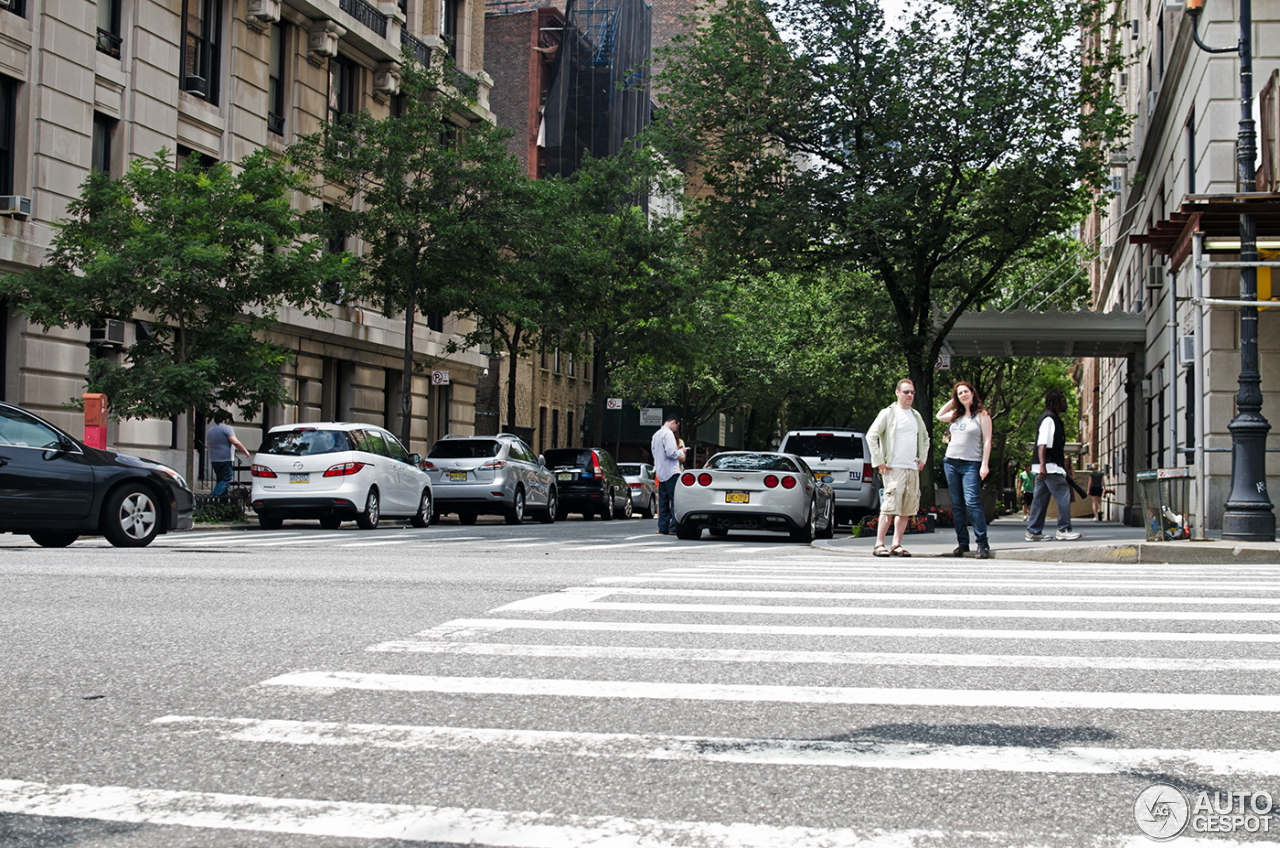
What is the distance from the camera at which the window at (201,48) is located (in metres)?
28.7

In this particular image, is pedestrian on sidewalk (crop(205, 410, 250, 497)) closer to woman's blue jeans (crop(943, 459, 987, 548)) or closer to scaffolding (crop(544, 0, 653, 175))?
woman's blue jeans (crop(943, 459, 987, 548))

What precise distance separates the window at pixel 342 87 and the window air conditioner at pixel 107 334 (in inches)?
455

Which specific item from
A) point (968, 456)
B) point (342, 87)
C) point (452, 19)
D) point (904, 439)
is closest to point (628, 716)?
point (968, 456)

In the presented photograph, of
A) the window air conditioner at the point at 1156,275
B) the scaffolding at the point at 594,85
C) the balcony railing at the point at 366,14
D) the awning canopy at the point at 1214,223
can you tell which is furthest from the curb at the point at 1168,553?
the scaffolding at the point at 594,85

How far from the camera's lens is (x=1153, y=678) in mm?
5711

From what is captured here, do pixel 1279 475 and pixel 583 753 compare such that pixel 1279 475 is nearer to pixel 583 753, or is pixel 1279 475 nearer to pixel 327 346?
pixel 583 753

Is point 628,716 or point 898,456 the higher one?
point 898,456

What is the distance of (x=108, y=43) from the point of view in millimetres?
25859

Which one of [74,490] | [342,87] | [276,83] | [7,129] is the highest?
[342,87]

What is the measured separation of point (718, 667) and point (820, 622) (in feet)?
5.93

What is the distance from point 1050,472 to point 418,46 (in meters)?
27.3

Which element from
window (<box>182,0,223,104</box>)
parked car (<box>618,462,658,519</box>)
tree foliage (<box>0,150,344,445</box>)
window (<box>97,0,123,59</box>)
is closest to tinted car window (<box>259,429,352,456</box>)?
tree foliage (<box>0,150,344,445</box>)

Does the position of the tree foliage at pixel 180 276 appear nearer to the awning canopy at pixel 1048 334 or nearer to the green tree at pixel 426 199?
the green tree at pixel 426 199

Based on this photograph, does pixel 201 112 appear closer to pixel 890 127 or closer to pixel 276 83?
pixel 276 83
